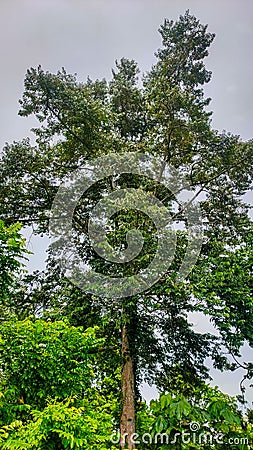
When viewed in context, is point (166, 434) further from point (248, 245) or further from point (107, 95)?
point (107, 95)

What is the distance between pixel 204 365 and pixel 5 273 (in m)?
4.82

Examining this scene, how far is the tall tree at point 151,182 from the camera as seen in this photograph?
22.8 feet

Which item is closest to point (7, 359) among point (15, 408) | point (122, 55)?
point (15, 408)

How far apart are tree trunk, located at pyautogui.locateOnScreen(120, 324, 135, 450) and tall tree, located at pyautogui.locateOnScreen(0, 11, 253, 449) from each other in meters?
0.02
